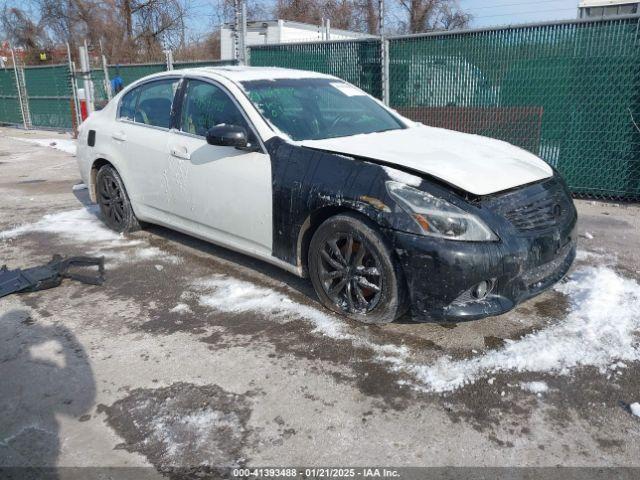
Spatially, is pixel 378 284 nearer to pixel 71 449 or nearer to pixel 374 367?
pixel 374 367

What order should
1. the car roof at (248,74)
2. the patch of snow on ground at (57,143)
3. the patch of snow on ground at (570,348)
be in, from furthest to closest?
the patch of snow on ground at (57,143)
the car roof at (248,74)
the patch of snow on ground at (570,348)

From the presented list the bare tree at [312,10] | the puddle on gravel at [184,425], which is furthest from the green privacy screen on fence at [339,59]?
the bare tree at [312,10]

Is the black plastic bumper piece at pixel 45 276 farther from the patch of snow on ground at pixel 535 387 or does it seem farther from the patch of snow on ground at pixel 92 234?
the patch of snow on ground at pixel 535 387

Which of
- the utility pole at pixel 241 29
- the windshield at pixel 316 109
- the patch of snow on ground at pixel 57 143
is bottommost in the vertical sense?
the patch of snow on ground at pixel 57 143

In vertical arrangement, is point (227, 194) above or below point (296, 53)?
below

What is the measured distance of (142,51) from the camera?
30.5 metres

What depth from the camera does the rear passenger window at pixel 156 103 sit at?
4.93m

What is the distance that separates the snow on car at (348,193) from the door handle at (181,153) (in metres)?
0.02

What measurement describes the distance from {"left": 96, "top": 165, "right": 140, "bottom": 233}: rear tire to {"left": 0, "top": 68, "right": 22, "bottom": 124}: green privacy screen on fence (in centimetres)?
1462

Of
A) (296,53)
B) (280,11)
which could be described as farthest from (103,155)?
(280,11)

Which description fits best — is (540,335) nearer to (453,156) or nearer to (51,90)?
(453,156)

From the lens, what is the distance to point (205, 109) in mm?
4566

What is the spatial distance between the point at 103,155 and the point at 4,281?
1.76 m

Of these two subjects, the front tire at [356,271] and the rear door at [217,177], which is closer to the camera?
the front tire at [356,271]
